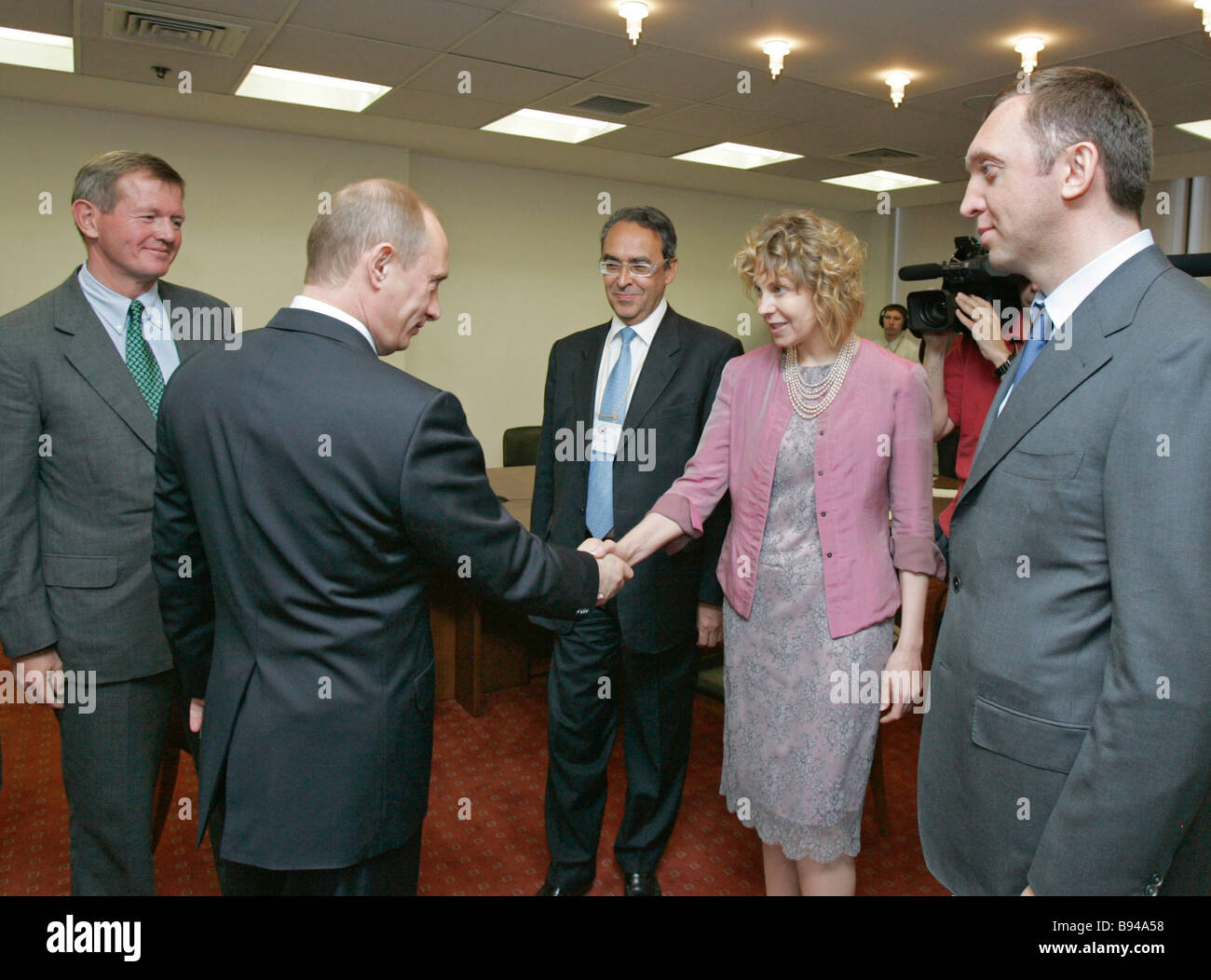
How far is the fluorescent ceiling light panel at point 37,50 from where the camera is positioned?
4449 millimetres

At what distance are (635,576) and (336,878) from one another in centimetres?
107

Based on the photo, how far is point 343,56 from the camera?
4375 mm

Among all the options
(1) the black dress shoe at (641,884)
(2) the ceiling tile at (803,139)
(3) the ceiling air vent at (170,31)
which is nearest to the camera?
(1) the black dress shoe at (641,884)

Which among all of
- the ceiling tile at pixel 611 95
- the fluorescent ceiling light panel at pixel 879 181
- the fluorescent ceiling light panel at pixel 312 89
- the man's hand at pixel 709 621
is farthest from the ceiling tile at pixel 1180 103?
the man's hand at pixel 709 621

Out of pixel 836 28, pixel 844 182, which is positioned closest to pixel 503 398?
pixel 844 182

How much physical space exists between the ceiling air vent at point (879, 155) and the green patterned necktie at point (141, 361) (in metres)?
5.49

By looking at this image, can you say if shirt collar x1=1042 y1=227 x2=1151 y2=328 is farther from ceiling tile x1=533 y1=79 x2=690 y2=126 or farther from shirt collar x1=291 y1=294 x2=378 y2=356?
ceiling tile x1=533 y1=79 x2=690 y2=126

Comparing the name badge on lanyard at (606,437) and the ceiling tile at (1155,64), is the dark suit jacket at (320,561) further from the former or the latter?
the ceiling tile at (1155,64)

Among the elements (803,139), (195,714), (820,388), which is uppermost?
(803,139)

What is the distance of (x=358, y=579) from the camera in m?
1.34

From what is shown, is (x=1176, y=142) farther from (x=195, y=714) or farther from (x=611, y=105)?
(x=195, y=714)

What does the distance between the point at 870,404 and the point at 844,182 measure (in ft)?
21.1

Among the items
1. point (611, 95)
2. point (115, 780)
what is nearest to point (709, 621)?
point (115, 780)
